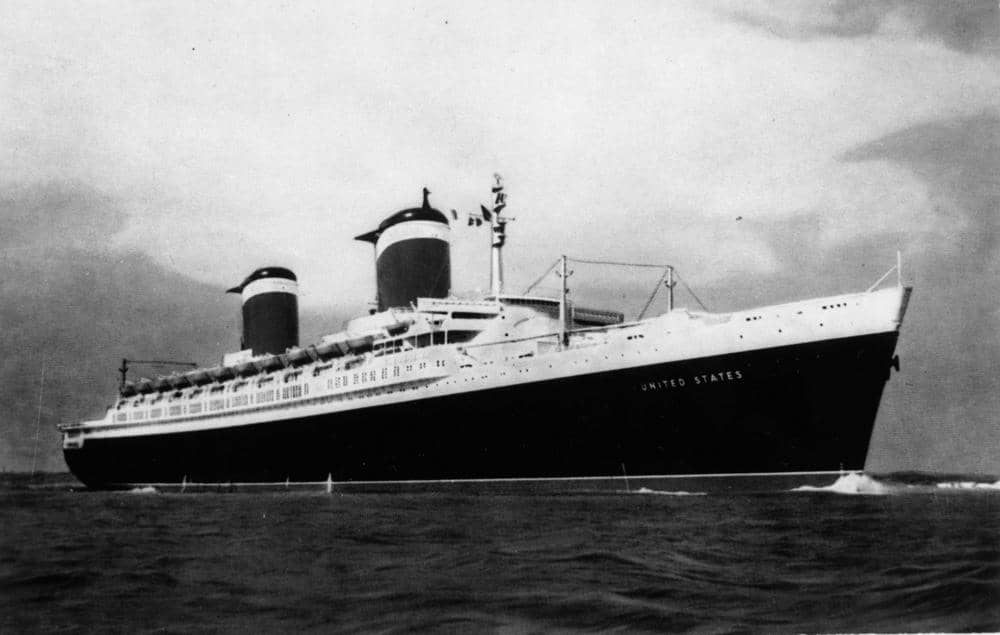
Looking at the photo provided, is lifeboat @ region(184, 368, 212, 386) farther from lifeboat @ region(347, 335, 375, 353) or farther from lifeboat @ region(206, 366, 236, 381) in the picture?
lifeboat @ region(347, 335, 375, 353)

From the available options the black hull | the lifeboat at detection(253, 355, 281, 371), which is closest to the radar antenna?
the black hull

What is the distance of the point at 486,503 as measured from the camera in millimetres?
16281

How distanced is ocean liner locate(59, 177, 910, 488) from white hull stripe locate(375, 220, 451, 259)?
1.8 inches

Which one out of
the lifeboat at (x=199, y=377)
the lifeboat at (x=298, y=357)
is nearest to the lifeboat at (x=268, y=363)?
the lifeboat at (x=298, y=357)

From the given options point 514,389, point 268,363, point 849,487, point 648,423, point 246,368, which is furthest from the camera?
point 246,368

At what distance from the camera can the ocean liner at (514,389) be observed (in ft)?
53.6

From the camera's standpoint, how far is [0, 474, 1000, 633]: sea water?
277 inches

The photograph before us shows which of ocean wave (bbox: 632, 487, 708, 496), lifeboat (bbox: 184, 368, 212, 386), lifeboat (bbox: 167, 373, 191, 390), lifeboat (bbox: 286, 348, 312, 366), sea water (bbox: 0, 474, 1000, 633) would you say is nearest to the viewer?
sea water (bbox: 0, 474, 1000, 633)

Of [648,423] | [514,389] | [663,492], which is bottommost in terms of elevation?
[663,492]

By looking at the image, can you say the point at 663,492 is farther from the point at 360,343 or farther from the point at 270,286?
the point at 270,286

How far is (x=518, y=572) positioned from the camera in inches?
335

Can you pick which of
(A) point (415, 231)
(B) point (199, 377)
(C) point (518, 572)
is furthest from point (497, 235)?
(C) point (518, 572)

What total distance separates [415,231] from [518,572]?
17678 mm

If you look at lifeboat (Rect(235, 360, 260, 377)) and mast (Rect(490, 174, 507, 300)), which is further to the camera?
lifeboat (Rect(235, 360, 260, 377))
